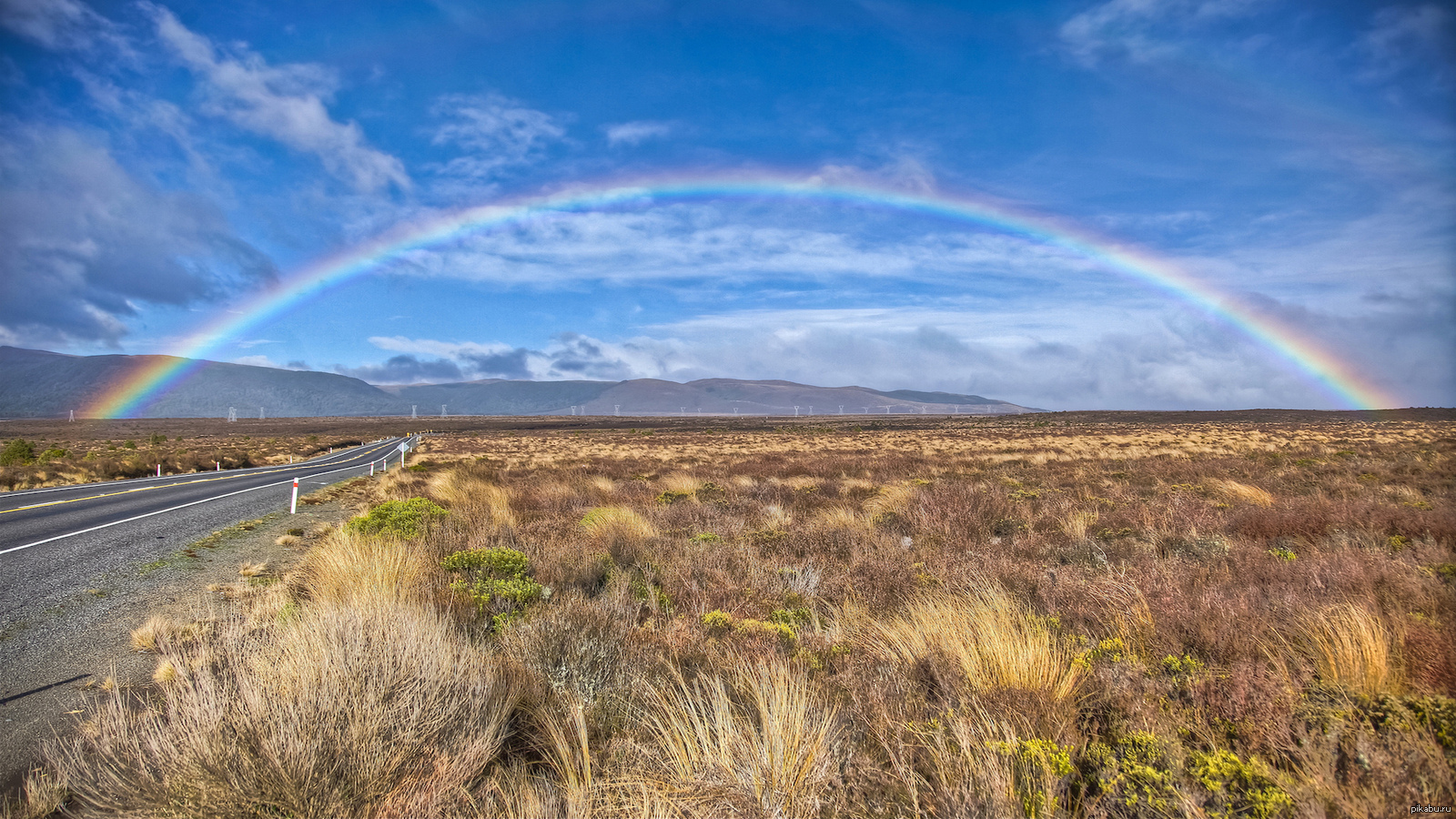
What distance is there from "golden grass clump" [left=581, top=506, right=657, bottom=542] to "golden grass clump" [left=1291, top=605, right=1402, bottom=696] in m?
7.38

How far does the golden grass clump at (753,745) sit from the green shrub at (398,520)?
6587 mm

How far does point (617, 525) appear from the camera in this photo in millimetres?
10234

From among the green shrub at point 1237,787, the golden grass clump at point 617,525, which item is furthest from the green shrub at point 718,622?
the golden grass clump at point 617,525

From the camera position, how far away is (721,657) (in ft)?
14.6

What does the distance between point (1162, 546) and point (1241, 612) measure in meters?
4.08

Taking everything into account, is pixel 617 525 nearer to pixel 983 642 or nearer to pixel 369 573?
pixel 369 573

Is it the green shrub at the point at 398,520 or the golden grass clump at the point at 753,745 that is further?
the green shrub at the point at 398,520

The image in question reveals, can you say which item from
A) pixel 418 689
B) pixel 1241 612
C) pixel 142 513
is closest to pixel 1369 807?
pixel 1241 612

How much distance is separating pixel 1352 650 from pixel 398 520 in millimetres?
10736

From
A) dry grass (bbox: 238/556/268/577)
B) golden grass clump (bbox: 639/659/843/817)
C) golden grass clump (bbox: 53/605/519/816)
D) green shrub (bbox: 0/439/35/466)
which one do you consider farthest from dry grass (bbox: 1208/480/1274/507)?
green shrub (bbox: 0/439/35/466)

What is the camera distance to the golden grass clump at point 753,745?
9.37 ft

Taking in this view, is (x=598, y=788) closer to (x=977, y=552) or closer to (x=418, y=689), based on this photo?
(x=418, y=689)

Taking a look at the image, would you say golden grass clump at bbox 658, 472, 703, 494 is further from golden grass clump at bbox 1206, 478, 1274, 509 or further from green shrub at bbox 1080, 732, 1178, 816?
green shrub at bbox 1080, 732, 1178, 816

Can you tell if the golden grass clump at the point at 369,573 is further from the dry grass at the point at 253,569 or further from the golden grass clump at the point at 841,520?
the golden grass clump at the point at 841,520
